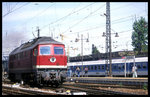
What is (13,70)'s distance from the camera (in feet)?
90.8

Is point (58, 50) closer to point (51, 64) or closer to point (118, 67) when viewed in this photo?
point (51, 64)

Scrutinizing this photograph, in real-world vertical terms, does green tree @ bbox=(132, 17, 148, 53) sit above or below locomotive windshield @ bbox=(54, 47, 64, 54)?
above

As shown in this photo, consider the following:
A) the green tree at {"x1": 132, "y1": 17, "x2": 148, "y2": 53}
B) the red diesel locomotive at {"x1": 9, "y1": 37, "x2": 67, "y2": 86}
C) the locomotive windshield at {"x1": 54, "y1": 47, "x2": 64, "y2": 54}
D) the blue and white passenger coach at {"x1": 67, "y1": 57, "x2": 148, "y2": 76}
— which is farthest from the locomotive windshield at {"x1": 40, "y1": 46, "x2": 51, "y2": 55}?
the green tree at {"x1": 132, "y1": 17, "x2": 148, "y2": 53}

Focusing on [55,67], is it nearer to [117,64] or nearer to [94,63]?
[117,64]

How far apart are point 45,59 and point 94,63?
801 inches

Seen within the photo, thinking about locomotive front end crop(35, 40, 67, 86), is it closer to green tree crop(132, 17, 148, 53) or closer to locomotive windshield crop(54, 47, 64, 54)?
locomotive windshield crop(54, 47, 64, 54)

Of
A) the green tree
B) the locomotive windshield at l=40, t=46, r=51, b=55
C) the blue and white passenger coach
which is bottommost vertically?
the blue and white passenger coach

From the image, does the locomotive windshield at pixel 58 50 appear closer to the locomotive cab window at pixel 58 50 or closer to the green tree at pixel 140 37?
the locomotive cab window at pixel 58 50

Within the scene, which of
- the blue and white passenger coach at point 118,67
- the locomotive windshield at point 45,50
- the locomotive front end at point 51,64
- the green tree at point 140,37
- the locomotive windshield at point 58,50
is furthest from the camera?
the green tree at point 140,37

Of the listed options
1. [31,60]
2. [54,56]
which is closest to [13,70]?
[31,60]

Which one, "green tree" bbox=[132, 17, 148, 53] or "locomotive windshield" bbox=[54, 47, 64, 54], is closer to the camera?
"locomotive windshield" bbox=[54, 47, 64, 54]

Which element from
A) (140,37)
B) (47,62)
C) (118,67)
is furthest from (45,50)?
(140,37)

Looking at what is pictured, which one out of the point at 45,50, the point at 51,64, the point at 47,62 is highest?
the point at 45,50

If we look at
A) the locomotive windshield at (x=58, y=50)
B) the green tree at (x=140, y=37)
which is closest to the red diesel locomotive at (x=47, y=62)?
the locomotive windshield at (x=58, y=50)
